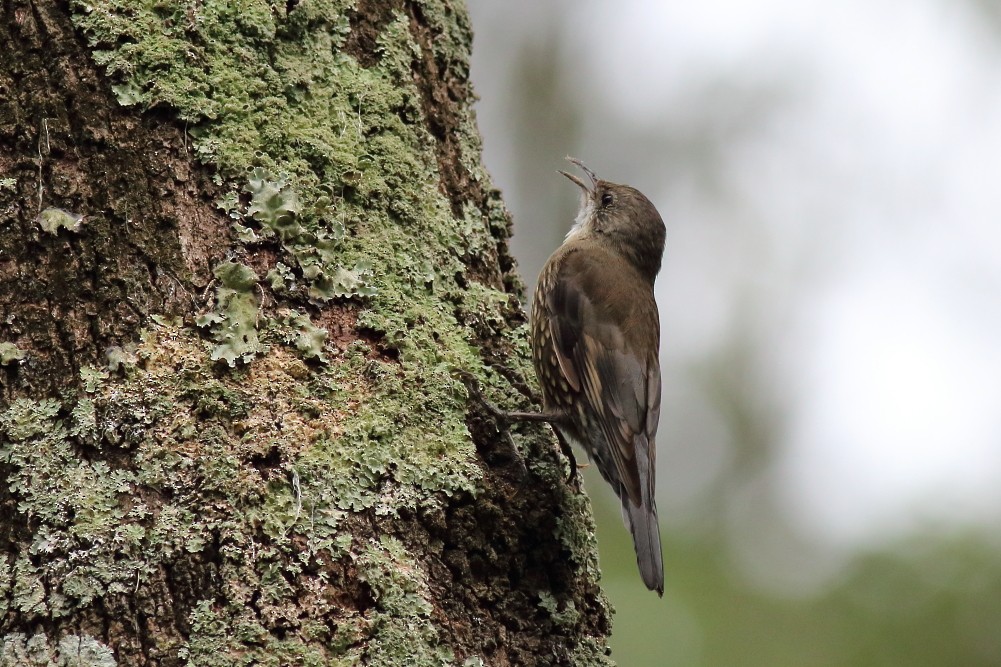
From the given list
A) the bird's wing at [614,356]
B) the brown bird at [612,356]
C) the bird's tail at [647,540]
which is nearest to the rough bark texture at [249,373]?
the bird's tail at [647,540]

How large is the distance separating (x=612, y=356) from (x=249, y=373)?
159 centimetres

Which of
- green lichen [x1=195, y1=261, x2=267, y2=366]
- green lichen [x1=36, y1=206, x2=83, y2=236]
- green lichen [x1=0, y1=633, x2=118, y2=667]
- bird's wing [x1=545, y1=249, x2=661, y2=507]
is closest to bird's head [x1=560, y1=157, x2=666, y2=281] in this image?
bird's wing [x1=545, y1=249, x2=661, y2=507]

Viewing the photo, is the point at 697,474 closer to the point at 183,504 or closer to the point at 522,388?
the point at 522,388

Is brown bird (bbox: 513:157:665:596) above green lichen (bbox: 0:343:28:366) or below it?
above

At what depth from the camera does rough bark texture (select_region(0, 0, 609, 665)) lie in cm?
189

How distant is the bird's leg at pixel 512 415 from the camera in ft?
8.28

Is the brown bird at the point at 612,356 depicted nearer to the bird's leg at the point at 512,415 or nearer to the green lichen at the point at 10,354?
the bird's leg at the point at 512,415

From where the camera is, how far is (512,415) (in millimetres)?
2641

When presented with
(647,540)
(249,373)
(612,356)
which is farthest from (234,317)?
(612,356)

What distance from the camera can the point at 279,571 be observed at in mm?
1945

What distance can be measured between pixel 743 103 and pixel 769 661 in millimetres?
5316

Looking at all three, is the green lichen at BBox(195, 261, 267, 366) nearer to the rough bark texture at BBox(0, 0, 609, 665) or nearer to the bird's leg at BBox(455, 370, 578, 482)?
the rough bark texture at BBox(0, 0, 609, 665)

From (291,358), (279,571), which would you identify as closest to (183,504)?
(279,571)

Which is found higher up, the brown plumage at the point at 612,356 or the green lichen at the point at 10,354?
the brown plumage at the point at 612,356
